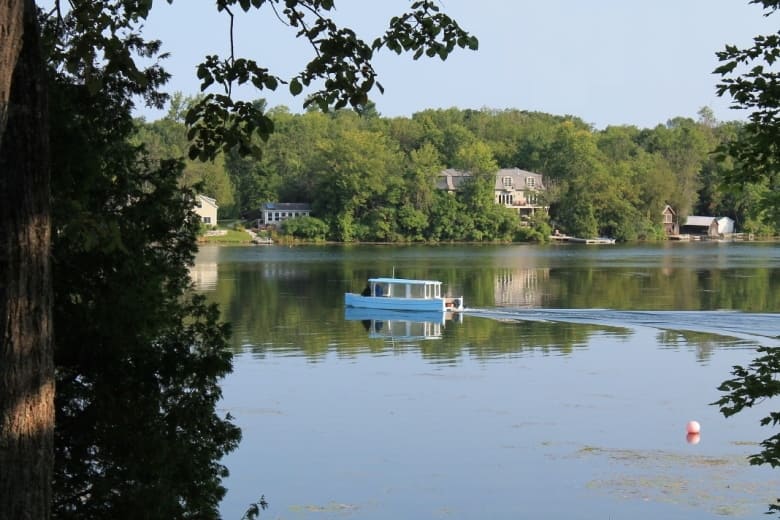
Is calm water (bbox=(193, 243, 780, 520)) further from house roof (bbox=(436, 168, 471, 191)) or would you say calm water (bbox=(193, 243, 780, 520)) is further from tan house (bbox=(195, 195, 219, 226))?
house roof (bbox=(436, 168, 471, 191))

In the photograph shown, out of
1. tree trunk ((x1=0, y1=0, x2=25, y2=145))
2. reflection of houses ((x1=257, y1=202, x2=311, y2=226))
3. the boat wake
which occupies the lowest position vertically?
the boat wake

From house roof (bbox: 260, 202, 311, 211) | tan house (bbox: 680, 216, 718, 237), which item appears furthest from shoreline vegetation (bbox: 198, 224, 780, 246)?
tan house (bbox: 680, 216, 718, 237)

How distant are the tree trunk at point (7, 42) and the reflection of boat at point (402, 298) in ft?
109

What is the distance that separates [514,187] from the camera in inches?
4284

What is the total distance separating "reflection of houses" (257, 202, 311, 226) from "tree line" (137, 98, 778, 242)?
60.2 inches

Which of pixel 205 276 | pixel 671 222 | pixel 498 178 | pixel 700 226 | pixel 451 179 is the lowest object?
pixel 205 276

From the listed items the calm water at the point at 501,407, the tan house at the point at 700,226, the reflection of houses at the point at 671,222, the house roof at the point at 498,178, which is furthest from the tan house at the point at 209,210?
the calm water at the point at 501,407

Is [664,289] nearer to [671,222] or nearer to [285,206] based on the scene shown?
[285,206]

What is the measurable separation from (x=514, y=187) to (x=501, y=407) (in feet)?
293

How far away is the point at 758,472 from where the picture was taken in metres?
16.0

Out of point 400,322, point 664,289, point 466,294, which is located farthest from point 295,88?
point 664,289

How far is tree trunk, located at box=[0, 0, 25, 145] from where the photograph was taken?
14.7 feet

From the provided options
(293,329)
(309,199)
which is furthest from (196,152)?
(309,199)

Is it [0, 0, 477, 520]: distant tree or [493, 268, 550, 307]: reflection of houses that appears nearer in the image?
[0, 0, 477, 520]: distant tree
